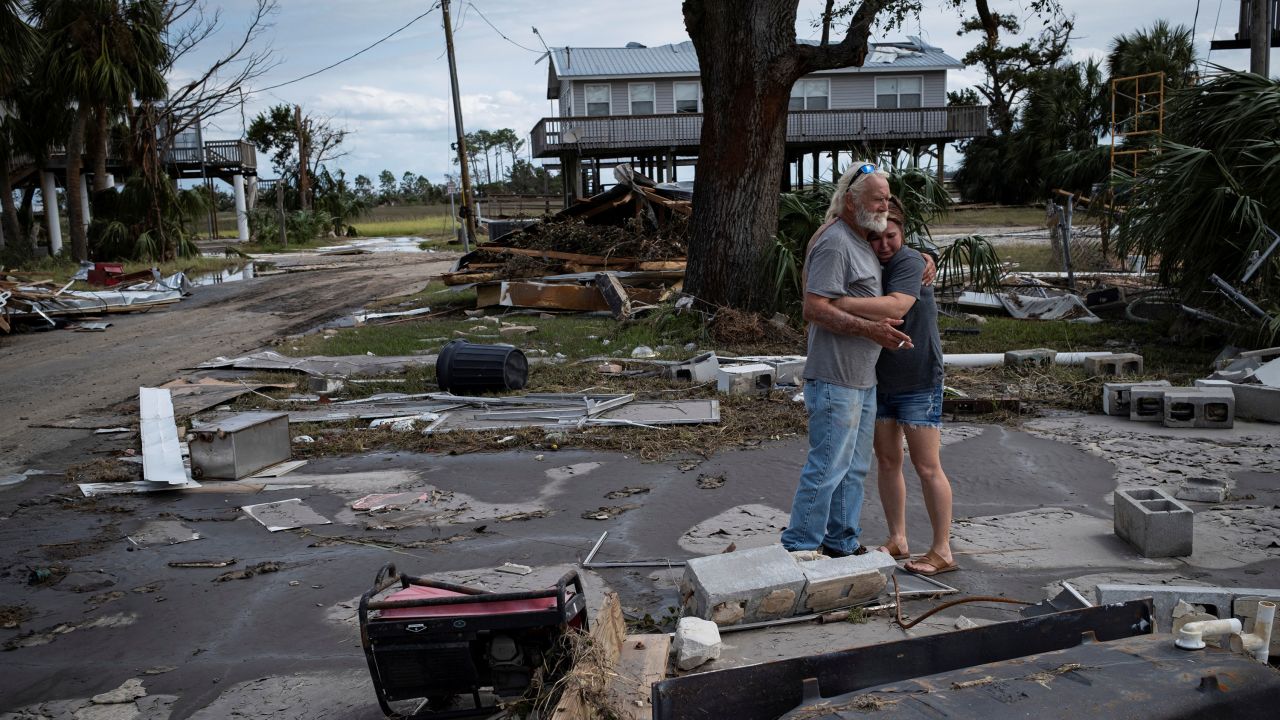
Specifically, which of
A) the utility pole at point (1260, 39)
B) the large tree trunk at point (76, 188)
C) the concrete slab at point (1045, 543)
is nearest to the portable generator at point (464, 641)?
the concrete slab at point (1045, 543)

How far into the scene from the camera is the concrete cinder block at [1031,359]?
851cm

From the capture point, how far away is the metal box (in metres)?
6.30

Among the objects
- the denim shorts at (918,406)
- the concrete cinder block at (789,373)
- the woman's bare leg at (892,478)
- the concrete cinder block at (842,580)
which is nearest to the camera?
the concrete cinder block at (842,580)

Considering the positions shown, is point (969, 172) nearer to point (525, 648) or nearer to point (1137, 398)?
point (1137, 398)

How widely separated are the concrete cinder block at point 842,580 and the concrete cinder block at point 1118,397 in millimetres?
4188

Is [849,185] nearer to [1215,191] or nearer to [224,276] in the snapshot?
[1215,191]

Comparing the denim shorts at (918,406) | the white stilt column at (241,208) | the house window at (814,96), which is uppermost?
the house window at (814,96)

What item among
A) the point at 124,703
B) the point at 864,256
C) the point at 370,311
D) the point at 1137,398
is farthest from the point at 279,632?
the point at 370,311

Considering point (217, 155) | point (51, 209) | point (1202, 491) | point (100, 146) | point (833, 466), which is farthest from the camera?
point (217, 155)

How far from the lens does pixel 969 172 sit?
4003 centimetres

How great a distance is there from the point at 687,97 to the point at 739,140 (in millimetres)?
25282

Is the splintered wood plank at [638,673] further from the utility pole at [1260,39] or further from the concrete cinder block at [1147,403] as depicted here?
the utility pole at [1260,39]

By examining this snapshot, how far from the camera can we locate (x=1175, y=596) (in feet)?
11.3

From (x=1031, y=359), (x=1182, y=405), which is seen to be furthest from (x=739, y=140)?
(x=1182, y=405)
